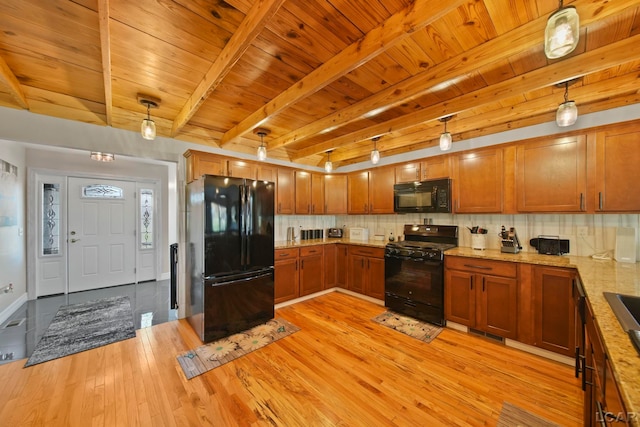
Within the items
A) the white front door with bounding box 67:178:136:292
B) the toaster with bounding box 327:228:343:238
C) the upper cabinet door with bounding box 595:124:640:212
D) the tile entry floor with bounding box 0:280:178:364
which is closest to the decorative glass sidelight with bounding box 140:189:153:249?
the white front door with bounding box 67:178:136:292

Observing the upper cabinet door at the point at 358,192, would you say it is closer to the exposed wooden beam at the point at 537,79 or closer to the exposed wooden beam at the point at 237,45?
the exposed wooden beam at the point at 537,79

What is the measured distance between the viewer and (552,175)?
2.59 m

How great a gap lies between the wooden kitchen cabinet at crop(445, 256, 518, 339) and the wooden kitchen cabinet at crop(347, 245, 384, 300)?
998 millimetres

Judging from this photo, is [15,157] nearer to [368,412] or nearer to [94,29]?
[94,29]

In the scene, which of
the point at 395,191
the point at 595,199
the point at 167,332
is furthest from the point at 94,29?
the point at 595,199

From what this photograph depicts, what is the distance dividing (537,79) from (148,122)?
3300 millimetres

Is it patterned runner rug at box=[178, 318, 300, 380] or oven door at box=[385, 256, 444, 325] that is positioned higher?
oven door at box=[385, 256, 444, 325]

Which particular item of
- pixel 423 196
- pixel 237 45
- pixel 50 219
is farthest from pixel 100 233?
pixel 423 196

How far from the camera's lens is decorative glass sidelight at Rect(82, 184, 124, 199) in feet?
15.2

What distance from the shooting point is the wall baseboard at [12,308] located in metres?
3.19

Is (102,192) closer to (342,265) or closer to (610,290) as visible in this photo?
(342,265)

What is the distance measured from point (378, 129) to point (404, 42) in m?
1.48

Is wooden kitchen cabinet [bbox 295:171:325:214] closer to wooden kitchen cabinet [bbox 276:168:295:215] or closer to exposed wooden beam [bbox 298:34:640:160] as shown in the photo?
wooden kitchen cabinet [bbox 276:168:295:215]

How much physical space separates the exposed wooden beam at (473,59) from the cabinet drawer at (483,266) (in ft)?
6.42
